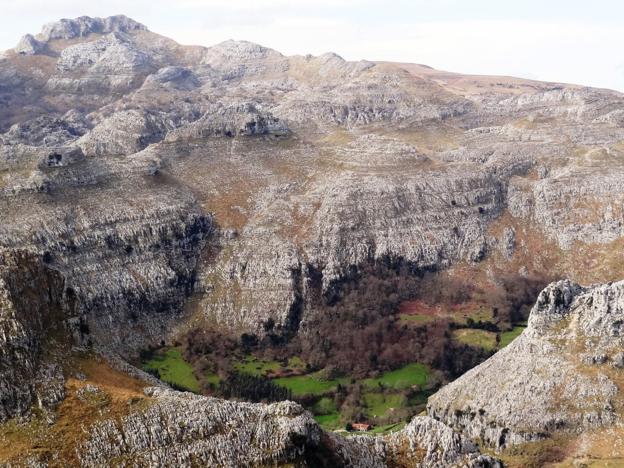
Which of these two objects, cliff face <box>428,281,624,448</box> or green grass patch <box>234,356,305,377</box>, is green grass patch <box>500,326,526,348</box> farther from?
cliff face <box>428,281,624,448</box>

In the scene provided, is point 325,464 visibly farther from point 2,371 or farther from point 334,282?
point 334,282

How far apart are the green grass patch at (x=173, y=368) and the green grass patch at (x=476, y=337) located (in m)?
65.0

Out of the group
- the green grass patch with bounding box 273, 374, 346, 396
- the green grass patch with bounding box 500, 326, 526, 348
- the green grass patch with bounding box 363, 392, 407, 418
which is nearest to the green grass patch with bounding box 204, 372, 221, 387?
the green grass patch with bounding box 273, 374, 346, 396

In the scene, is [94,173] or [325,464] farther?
[94,173]

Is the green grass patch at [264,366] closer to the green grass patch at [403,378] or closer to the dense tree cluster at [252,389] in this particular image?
the dense tree cluster at [252,389]

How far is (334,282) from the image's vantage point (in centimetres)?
18900

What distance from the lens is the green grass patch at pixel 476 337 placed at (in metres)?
169

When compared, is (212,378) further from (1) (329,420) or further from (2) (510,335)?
(2) (510,335)

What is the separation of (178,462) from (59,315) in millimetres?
23992

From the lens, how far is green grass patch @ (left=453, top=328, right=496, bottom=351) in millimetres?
169000

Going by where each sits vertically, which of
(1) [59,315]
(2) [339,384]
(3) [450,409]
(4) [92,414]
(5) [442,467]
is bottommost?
(2) [339,384]

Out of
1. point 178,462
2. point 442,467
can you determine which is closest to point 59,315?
point 178,462

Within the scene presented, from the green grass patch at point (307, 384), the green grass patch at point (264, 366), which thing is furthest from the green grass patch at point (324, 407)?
the green grass patch at point (264, 366)

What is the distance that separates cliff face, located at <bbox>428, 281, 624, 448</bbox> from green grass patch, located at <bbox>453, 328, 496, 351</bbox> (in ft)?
152
